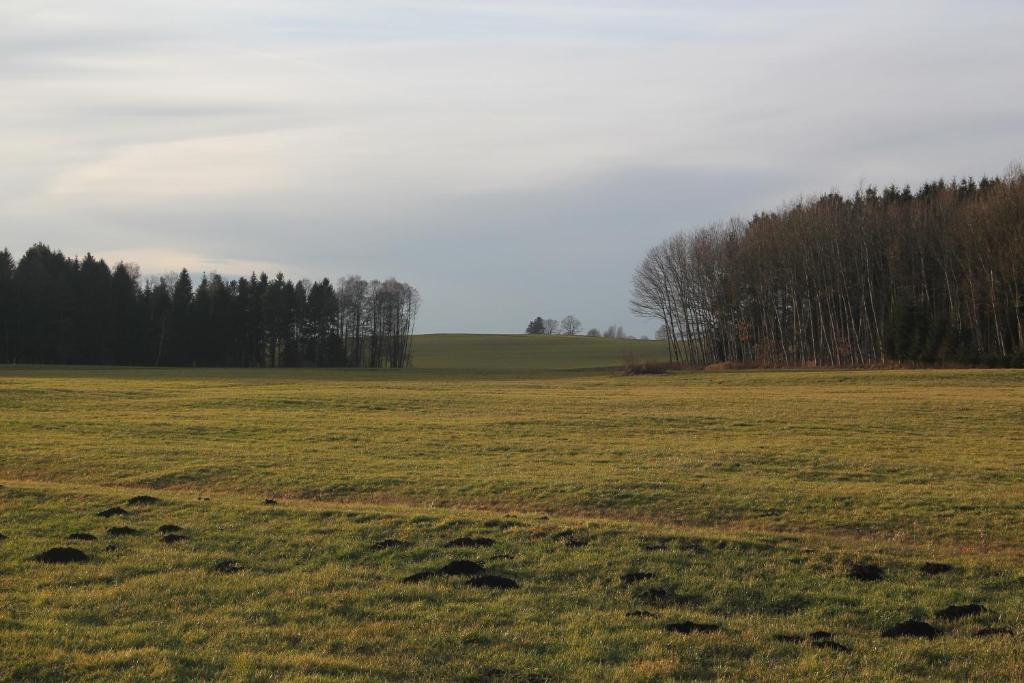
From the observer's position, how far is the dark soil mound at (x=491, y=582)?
12094 mm

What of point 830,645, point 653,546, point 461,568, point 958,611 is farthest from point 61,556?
point 958,611

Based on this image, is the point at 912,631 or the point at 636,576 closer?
the point at 912,631

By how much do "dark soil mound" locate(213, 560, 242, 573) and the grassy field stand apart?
251 mm

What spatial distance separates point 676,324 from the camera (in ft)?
379

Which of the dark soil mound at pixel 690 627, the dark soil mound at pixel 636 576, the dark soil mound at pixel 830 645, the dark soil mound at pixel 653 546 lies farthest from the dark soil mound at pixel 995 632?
the dark soil mound at pixel 653 546

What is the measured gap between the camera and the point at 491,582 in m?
12.2

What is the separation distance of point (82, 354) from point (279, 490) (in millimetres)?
108368

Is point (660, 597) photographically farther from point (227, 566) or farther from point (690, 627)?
point (227, 566)

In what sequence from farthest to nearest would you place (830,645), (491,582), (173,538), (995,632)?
(173,538) < (491,582) < (995,632) < (830,645)

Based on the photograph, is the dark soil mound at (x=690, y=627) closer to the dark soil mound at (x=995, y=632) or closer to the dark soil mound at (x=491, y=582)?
the dark soil mound at (x=491, y=582)

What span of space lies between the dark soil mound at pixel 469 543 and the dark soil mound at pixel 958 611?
6673 millimetres

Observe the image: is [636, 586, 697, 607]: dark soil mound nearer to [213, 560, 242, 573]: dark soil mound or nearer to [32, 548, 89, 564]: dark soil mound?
[213, 560, 242, 573]: dark soil mound

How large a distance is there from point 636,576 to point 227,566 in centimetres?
597

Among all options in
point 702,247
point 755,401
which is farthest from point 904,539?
point 702,247
